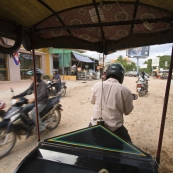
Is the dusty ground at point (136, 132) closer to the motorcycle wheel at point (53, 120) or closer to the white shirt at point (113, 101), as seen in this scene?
the motorcycle wheel at point (53, 120)

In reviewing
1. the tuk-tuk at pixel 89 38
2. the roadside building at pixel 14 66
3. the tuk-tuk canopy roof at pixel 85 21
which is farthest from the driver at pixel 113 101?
the roadside building at pixel 14 66

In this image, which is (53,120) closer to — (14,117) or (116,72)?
(14,117)

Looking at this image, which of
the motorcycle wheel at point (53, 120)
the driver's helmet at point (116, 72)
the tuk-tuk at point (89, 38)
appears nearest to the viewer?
the tuk-tuk at point (89, 38)

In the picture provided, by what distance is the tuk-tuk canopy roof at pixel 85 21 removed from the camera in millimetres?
1694

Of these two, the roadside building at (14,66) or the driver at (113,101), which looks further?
the roadside building at (14,66)

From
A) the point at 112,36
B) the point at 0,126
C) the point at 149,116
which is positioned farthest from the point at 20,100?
the point at 149,116

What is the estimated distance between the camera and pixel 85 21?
216 centimetres

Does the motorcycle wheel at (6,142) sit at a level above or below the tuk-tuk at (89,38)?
below

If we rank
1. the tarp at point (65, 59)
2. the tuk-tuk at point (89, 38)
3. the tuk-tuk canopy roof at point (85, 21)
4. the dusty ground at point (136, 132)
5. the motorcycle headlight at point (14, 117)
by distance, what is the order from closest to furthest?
the tuk-tuk at point (89, 38)
the tuk-tuk canopy roof at point (85, 21)
the dusty ground at point (136, 132)
the motorcycle headlight at point (14, 117)
the tarp at point (65, 59)

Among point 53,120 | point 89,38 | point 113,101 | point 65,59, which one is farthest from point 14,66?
point 113,101

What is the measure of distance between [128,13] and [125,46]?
70cm

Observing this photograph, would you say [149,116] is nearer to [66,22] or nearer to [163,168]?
[163,168]

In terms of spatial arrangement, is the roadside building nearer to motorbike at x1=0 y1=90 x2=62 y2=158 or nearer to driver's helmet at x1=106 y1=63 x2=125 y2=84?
motorbike at x1=0 y1=90 x2=62 y2=158

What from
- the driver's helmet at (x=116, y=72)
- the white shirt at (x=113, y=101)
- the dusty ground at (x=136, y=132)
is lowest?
the dusty ground at (x=136, y=132)
